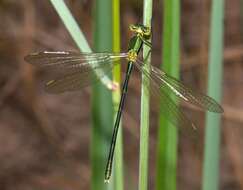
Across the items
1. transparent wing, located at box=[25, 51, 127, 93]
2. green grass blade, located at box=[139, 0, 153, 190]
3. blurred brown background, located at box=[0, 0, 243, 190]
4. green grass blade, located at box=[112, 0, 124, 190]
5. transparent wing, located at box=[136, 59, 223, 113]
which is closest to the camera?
green grass blade, located at box=[139, 0, 153, 190]

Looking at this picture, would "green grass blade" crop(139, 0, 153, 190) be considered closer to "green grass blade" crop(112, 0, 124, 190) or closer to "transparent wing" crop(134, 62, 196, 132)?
"green grass blade" crop(112, 0, 124, 190)

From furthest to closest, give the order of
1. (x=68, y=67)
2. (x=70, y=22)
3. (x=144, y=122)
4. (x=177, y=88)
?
(x=68, y=67), (x=177, y=88), (x=70, y=22), (x=144, y=122)

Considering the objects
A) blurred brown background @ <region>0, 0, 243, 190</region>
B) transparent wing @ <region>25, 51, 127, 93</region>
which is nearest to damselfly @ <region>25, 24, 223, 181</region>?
transparent wing @ <region>25, 51, 127, 93</region>

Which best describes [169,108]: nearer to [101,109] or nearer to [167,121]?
[167,121]

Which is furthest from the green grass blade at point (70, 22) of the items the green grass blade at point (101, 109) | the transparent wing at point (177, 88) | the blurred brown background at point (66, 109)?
the blurred brown background at point (66, 109)

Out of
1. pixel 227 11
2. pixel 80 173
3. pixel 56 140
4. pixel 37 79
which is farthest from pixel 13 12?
pixel 227 11

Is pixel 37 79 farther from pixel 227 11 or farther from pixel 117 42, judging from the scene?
pixel 117 42

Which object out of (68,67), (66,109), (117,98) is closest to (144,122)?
(117,98)
